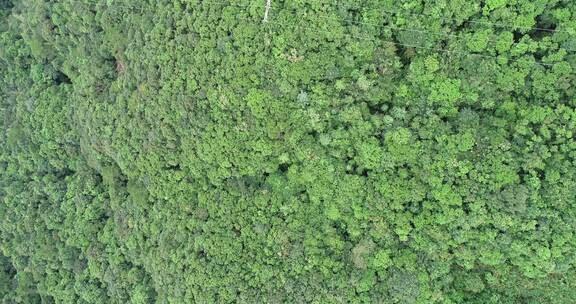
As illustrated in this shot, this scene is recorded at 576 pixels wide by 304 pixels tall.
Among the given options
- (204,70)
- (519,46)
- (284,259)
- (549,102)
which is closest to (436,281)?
(284,259)

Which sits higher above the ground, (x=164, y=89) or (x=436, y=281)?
(x=164, y=89)

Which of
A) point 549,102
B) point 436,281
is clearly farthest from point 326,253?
point 549,102

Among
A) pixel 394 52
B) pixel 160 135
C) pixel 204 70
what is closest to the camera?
pixel 394 52

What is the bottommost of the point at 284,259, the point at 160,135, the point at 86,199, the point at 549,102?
the point at 86,199

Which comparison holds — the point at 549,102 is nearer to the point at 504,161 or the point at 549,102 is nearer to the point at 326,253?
the point at 504,161

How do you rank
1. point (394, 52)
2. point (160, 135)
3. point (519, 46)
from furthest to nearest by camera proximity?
1. point (160, 135)
2. point (394, 52)
3. point (519, 46)

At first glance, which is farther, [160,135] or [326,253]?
[160,135]

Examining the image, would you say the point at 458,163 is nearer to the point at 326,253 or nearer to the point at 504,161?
the point at 504,161
